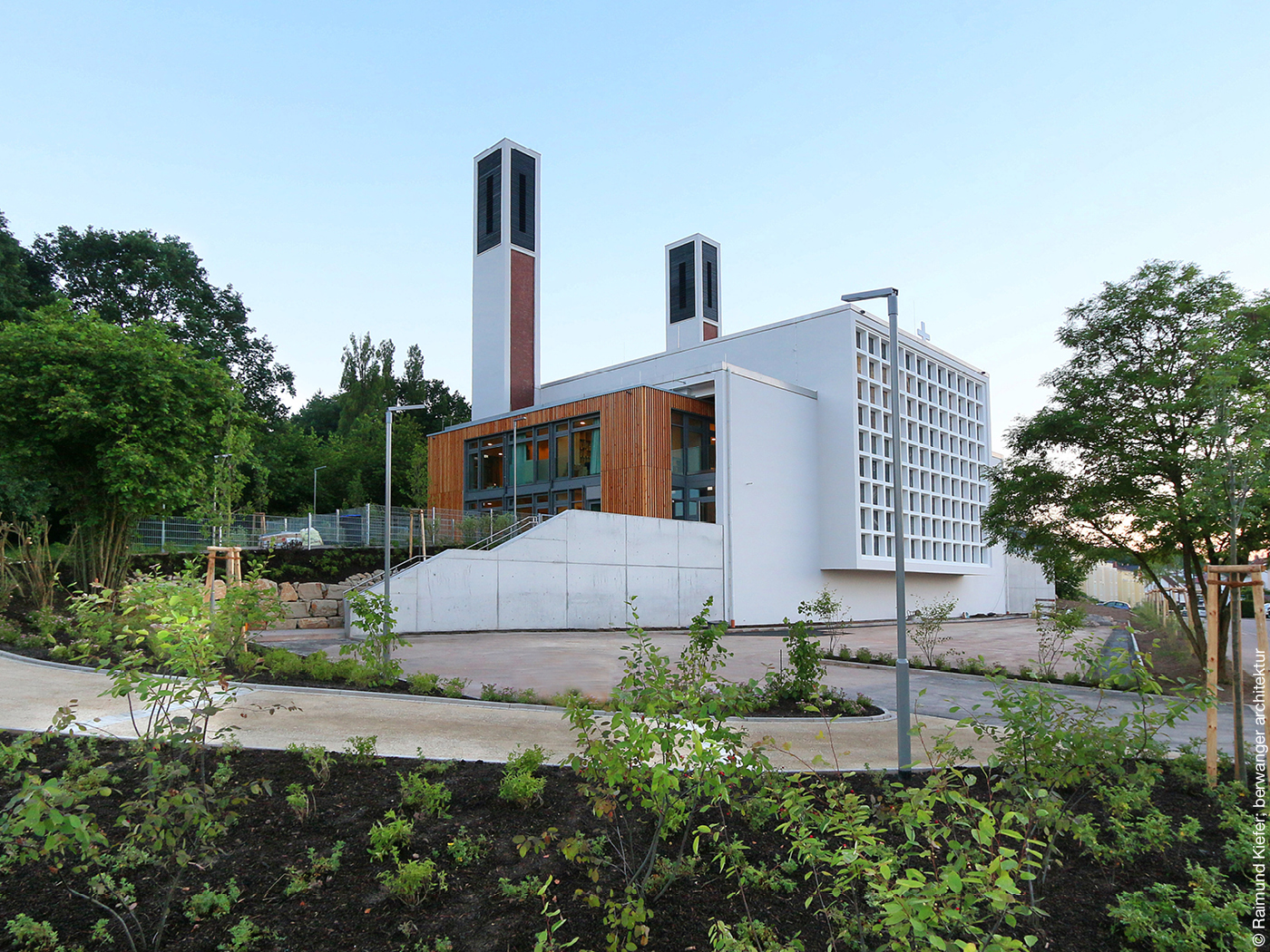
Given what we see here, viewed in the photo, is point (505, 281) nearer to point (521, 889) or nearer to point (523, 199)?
point (523, 199)

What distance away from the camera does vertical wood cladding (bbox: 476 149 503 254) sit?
140ft

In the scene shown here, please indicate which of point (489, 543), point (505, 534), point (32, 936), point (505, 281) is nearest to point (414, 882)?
point (32, 936)

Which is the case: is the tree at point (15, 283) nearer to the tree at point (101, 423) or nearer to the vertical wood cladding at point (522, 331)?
the tree at point (101, 423)

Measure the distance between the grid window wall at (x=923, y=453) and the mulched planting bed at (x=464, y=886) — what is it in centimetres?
3341

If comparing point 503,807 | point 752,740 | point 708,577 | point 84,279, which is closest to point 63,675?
point 503,807

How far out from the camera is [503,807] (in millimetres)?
5668

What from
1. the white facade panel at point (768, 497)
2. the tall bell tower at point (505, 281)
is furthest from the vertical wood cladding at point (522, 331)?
the white facade panel at point (768, 497)

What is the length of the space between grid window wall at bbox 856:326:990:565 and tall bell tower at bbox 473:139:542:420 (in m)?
18.1

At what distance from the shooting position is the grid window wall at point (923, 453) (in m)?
38.6

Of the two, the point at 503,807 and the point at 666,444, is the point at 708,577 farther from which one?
the point at 503,807

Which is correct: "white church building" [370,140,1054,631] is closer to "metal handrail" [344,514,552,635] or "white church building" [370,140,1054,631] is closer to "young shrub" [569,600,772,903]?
"metal handrail" [344,514,552,635]

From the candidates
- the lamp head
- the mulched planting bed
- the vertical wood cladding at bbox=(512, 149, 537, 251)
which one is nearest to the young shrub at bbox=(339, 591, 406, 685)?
the mulched planting bed

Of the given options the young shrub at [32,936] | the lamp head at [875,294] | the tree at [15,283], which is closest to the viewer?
the young shrub at [32,936]

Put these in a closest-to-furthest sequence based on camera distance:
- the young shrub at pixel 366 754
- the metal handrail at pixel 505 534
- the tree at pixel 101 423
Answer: the young shrub at pixel 366 754 < the tree at pixel 101 423 < the metal handrail at pixel 505 534
